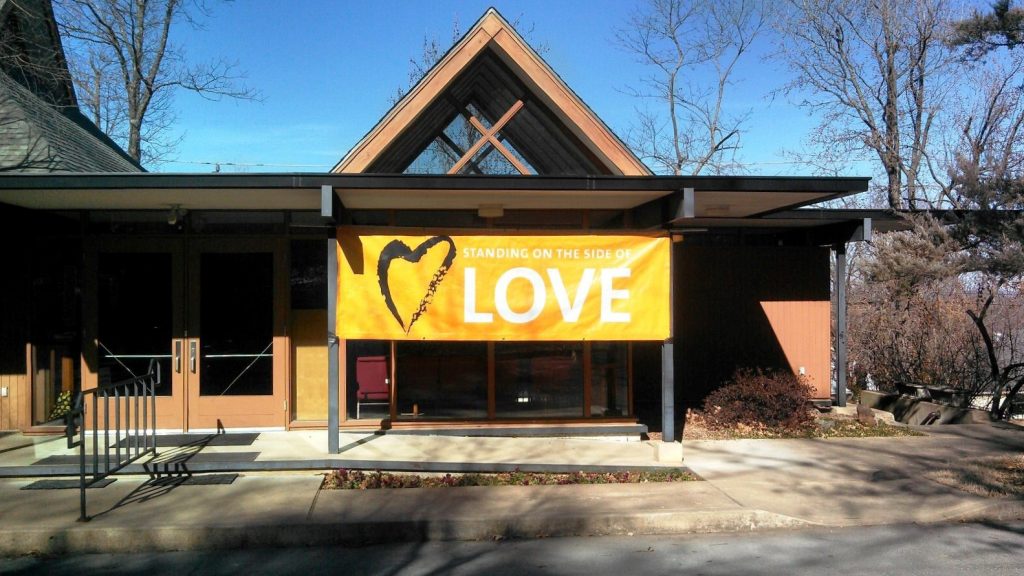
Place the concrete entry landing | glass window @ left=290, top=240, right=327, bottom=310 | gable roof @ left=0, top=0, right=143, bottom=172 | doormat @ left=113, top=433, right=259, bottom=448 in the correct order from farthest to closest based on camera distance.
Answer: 1. gable roof @ left=0, top=0, right=143, bottom=172
2. glass window @ left=290, top=240, right=327, bottom=310
3. doormat @ left=113, top=433, right=259, bottom=448
4. the concrete entry landing

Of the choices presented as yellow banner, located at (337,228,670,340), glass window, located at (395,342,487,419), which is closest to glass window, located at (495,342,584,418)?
glass window, located at (395,342,487,419)

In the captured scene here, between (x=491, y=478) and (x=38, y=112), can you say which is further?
(x=38, y=112)

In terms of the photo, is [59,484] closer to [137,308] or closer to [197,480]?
[197,480]

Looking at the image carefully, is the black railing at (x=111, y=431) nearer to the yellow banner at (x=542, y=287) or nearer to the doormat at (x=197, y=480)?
the doormat at (x=197, y=480)

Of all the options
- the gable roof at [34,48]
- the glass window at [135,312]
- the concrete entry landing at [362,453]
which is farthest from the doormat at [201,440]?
the gable roof at [34,48]

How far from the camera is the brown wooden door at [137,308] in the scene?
9617 mm

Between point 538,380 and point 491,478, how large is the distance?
211cm

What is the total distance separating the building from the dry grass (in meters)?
2.98

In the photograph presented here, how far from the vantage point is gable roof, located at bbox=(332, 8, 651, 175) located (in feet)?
28.3

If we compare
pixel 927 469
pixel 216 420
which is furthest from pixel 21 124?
pixel 927 469

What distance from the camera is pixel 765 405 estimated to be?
10.5 meters

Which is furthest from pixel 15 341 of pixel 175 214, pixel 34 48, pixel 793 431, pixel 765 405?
pixel 793 431

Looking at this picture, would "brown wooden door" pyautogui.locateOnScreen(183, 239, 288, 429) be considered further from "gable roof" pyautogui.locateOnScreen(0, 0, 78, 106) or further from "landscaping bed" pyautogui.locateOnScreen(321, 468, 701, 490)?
"gable roof" pyautogui.locateOnScreen(0, 0, 78, 106)

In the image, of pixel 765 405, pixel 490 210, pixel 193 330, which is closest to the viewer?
pixel 490 210
